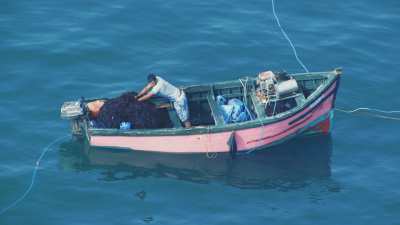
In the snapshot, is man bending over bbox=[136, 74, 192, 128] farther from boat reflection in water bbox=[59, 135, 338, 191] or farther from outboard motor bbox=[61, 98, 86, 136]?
outboard motor bbox=[61, 98, 86, 136]

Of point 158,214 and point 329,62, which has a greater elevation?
point 329,62

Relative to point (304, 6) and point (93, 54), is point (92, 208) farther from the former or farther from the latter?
point (304, 6)

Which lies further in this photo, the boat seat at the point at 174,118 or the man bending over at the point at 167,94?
the boat seat at the point at 174,118

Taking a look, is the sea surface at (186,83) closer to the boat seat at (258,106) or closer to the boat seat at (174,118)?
the boat seat at (174,118)

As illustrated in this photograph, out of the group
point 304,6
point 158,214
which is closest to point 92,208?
point 158,214

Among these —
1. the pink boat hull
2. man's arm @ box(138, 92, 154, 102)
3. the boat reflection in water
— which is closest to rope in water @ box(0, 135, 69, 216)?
the boat reflection in water

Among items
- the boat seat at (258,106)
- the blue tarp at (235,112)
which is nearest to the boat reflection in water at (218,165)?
the blue tarp at (235,112)

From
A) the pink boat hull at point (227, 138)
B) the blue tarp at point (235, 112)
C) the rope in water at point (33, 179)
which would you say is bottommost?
the rope in water at point (33, 179)
